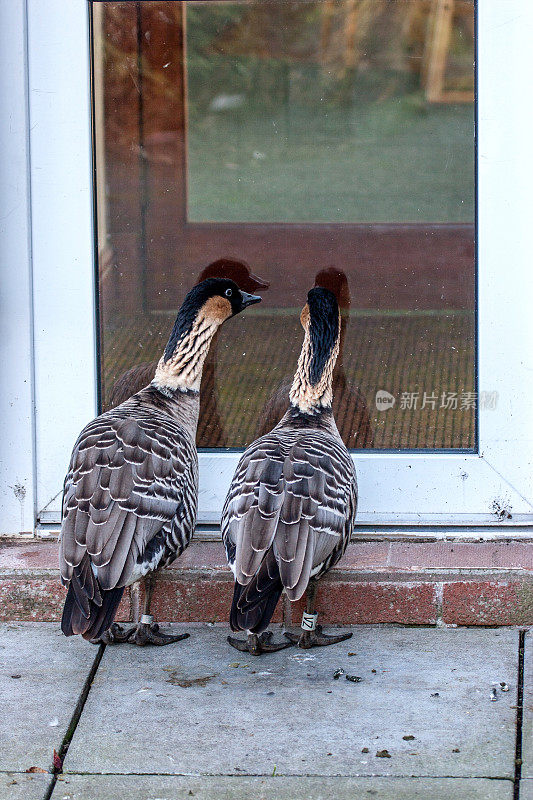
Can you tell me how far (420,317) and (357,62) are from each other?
1.17m

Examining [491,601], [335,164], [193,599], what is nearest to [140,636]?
[193,599]

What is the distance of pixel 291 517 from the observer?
372cm

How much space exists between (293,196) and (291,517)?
1.67 m

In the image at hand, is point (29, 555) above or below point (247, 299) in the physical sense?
below

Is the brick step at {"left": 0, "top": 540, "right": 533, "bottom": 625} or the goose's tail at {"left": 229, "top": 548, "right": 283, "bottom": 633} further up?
the goose's tail at {"left": 229, "top": 548, "right": 283, "bottom": 633}

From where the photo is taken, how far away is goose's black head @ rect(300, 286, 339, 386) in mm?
→ 4316

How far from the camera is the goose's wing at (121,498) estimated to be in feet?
12.2

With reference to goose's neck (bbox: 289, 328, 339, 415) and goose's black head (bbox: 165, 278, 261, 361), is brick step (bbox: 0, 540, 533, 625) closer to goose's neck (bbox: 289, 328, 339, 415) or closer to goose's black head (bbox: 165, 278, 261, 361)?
goose's neck (bbox: 289, 328, 339, 415)

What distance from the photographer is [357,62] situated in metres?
4.55

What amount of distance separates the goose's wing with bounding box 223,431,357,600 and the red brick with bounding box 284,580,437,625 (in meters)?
0.41

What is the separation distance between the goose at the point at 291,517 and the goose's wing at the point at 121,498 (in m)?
0.25

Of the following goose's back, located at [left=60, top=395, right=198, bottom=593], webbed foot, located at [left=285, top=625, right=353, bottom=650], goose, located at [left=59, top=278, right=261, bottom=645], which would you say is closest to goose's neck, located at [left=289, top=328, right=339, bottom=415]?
goose, located at [left=59, top=278, right=261, bottom=645]

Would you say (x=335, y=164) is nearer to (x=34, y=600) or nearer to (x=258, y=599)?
(x=258, y=599)

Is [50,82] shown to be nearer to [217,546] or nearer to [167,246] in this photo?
[167,246]
